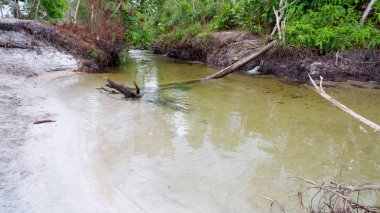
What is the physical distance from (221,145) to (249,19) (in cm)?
783

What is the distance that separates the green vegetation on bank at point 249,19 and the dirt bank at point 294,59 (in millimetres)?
253

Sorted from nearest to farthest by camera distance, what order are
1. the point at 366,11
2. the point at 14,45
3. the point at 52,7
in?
1. the point at 366,11
2. the point at 14,45
3. the point at 52,7

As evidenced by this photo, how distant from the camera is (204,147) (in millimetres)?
3486

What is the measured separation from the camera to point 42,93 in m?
5.62

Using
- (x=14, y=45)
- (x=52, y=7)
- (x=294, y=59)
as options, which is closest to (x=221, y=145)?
(x=294, y=59)

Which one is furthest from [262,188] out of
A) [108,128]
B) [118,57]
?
[118,57]

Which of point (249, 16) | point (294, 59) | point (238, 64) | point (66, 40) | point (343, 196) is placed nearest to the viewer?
point (343, 196)

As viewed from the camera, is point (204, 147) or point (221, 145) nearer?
point (204, 147)

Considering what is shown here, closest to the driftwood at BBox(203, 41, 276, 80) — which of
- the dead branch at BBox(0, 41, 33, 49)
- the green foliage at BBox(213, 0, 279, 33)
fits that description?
the green foliage at BBox(213, 0, 279, 33)

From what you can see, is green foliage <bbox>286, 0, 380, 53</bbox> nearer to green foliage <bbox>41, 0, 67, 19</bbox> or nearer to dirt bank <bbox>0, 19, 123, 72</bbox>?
dirt bank <bbox>0, 19, 123, 72</bbox>

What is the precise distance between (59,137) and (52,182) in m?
1.10

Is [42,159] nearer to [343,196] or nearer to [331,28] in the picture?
[343,196]

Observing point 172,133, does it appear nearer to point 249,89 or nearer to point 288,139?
point 288,139

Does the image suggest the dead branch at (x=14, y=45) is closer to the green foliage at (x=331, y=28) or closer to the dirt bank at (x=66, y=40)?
the dirt bank at (x=66, y=40)
